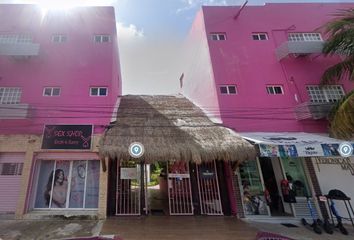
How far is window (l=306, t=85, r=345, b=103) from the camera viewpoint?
33.8 ft

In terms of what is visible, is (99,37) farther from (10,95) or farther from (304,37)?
(304,37)

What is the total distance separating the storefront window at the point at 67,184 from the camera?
8.52m

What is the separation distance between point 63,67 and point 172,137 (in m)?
6.23

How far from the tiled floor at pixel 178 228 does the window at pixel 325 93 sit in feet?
23.1

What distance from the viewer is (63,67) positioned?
9.86 meters

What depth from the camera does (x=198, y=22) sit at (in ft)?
41.0

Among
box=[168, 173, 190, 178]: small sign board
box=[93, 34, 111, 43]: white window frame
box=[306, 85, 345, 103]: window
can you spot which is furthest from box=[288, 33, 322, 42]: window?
box=[93, 34, 111, 43]: white window frame

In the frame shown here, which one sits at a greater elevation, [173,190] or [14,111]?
[14,111]

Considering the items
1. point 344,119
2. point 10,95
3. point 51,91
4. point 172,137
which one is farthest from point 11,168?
point 344,119

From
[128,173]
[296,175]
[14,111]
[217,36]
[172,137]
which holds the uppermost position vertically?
[217,36]

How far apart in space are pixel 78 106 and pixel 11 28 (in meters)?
5.50

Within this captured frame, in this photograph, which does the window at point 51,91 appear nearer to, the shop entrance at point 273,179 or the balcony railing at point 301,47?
the shop entrance at point 273,179

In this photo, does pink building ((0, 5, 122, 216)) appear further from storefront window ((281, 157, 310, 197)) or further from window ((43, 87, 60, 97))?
storefront window ((281, 157, 310, 197))

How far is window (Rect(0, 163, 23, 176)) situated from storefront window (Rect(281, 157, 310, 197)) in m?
11.4
